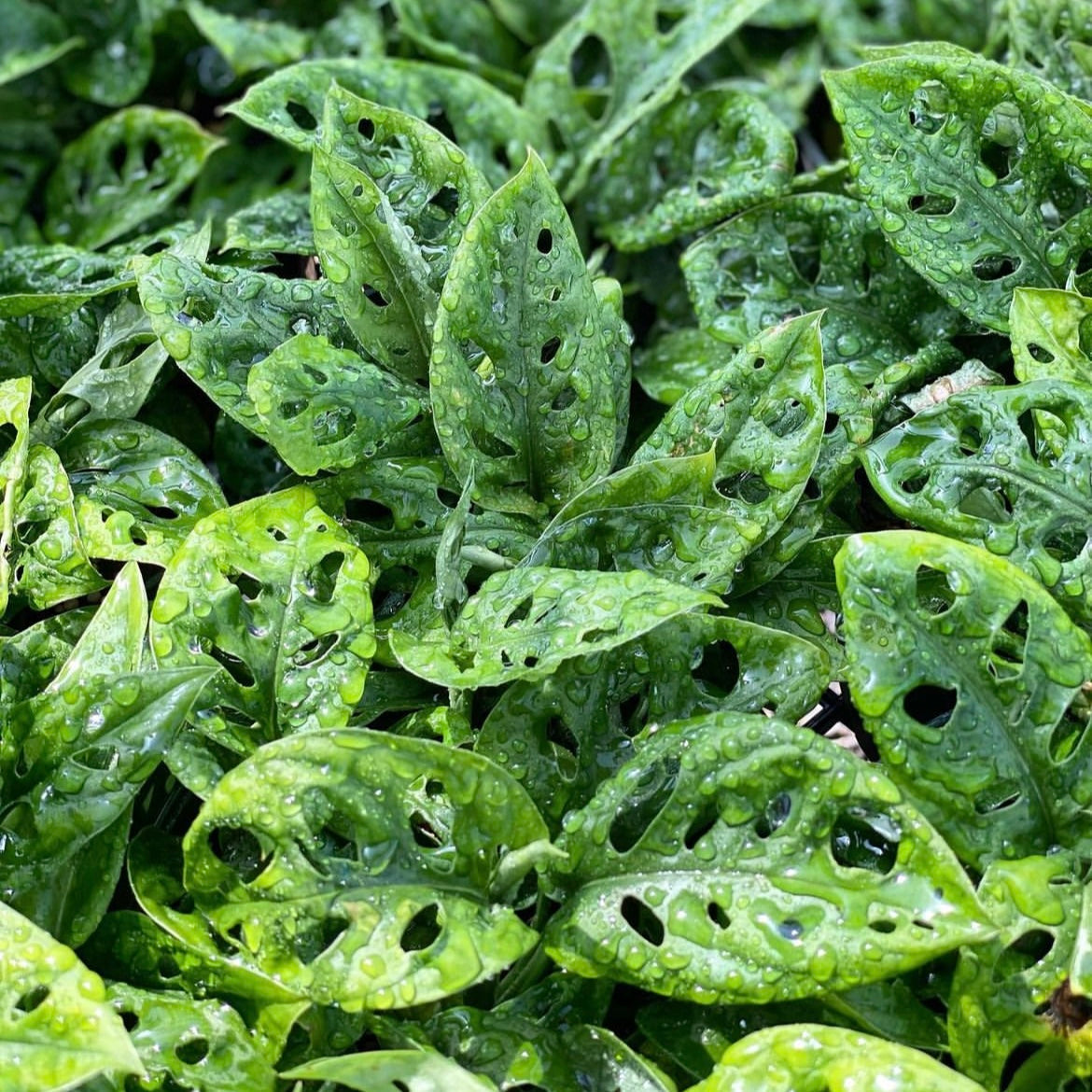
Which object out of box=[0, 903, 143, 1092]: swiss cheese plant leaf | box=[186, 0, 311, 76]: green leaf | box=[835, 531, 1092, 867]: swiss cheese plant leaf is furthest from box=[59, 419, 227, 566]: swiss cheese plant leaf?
box=[186, 0, 311, 76]: green leaf

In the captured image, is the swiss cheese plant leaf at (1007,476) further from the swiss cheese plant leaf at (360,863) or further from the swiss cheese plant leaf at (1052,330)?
the swiss cheese plant leaf at (360,863)

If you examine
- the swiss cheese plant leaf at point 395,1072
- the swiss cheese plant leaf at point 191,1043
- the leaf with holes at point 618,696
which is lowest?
the swiss cheese plant leaf at point 191,1043

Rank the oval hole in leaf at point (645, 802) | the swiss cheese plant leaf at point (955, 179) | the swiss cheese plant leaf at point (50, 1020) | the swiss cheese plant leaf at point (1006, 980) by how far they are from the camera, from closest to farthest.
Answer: the swiss cheese plant leaf at point (50, 1020) → the swiss cheese plant leaf at point (1006, 980) → the oval hole in leaf at point (645, 802) → the swiss cheese plant leaf at point (955, 179)

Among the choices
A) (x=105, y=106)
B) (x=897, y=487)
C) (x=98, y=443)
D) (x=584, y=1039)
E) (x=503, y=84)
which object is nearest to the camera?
(x=584, y=1039)

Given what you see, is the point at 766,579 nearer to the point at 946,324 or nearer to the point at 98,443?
the point at 946,324

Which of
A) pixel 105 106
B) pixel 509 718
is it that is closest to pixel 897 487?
pixel 509 718

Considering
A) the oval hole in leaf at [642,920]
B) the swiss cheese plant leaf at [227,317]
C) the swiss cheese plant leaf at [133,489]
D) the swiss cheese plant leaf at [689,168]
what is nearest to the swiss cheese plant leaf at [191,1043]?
the oval hole in leaf at [642,920]

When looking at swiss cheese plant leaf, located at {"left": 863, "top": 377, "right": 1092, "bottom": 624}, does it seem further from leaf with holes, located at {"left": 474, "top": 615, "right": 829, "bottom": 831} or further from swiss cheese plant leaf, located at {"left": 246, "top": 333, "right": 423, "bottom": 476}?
swiss cheese plant leaf, located at {"left": 246, "top": 333, "right": 423, "bottom": 476}
